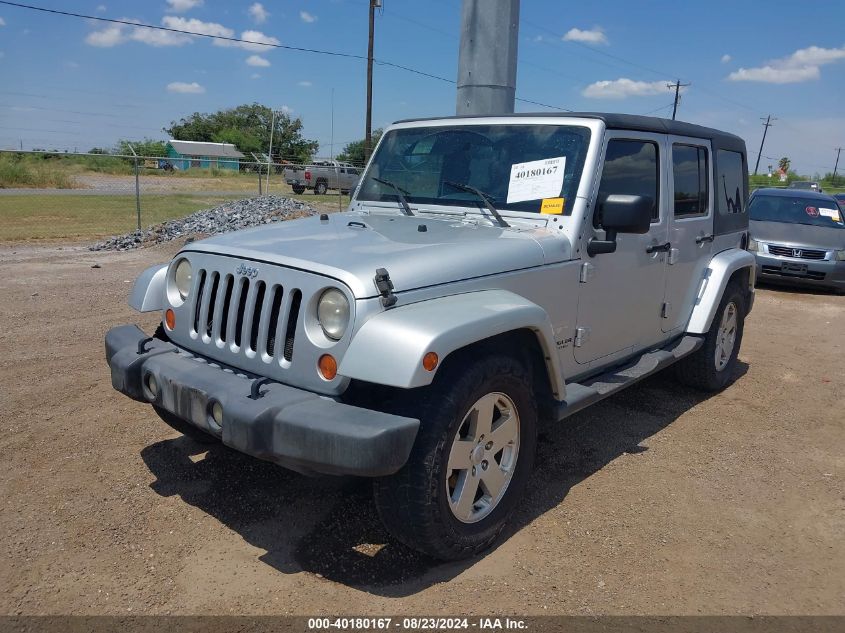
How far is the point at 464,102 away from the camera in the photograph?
745 centimetres

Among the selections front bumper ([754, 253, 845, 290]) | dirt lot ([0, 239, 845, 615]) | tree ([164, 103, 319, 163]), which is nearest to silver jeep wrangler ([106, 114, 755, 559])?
dirt lot ([0, 239, 845, 615])

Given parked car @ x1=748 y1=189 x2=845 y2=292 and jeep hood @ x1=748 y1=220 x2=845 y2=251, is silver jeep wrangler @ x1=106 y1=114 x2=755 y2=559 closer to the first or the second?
parked car @ x1=748 y1=189 x2=845 y2=292

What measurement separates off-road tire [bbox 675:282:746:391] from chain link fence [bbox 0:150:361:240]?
301 inches

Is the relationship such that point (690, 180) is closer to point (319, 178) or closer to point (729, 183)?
point (729, 183)

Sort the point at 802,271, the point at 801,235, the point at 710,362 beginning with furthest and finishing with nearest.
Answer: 1. the point at 801,235
2. the point at 802,271
3. the point at 710,362

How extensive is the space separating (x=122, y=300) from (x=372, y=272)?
20.3ft

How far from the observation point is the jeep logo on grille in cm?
304

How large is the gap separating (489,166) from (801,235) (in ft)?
29.7

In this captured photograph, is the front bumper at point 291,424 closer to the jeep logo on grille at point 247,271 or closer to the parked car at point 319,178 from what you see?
the jeep logo on grille at point 247,271

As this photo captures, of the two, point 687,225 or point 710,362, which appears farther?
point 710,362

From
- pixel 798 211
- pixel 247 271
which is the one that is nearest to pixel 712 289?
pixel 247 271

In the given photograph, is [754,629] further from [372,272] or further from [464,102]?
[464,102]

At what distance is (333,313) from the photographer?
2812mm

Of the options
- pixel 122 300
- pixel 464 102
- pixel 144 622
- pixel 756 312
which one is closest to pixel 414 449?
pixel 144 622
